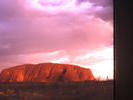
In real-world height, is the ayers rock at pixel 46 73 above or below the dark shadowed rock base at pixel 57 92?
above

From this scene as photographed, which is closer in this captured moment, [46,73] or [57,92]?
[57,92]

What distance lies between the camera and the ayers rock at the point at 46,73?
383 centimetres

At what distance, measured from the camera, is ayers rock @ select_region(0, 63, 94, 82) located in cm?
383

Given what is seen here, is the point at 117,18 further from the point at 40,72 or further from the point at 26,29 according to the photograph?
the point at 40,72

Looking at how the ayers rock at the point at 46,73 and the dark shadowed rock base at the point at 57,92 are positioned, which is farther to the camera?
the ayers rock at the point at 46,73

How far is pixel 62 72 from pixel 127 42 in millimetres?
2983

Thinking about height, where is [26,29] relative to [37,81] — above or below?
above

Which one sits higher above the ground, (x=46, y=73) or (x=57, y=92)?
(x=46, y=73)

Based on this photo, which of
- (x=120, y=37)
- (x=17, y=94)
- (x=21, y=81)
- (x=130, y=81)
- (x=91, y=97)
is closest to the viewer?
(x=130, y=81)

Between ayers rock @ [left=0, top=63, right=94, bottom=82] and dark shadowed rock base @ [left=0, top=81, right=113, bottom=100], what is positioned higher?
ayers rock @ [left=0, top=63, right=94, bottom=82]

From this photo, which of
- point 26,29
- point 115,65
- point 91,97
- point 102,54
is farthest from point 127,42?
point 26,29

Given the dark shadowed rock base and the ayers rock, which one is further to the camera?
the ayers rock

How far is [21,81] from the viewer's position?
361 cm

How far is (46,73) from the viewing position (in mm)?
4363
